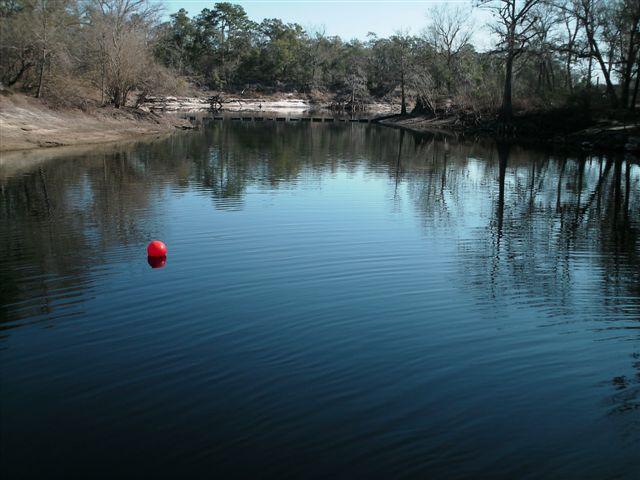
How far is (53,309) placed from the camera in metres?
11.1

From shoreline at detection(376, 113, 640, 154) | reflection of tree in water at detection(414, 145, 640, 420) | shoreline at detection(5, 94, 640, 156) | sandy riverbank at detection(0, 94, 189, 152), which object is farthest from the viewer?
shoreline at detection(376, 113, 640, 154)

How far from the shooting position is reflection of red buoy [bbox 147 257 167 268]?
1380 cm

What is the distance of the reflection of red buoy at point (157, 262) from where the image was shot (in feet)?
45.3

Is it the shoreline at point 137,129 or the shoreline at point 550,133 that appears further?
the shoreline at point 550,133

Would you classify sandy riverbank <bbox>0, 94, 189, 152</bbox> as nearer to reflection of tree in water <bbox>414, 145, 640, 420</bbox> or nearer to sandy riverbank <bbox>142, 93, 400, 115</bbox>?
reflection of tree in water <bbox>414, 145, 640, 420</bbox>

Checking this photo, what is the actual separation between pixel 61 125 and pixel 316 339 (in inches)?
1527

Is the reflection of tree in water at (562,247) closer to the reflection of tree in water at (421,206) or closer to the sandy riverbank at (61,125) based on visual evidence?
the reflection of tree in water at (421,206)

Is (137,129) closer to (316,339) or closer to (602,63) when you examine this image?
(602,63)

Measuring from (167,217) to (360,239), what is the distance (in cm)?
623

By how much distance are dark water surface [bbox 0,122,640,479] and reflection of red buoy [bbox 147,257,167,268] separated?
31 cm

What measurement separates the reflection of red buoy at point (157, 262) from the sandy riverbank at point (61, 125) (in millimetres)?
25565

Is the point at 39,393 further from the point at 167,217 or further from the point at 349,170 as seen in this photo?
the point at 349,170

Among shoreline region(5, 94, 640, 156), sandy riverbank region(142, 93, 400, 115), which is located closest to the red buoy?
shoreline region(5, 94, 640, 156)

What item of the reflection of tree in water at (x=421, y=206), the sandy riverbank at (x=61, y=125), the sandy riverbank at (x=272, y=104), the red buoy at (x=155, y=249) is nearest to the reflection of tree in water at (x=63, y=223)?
the reflection of tree in water at (x=421, y=206)
